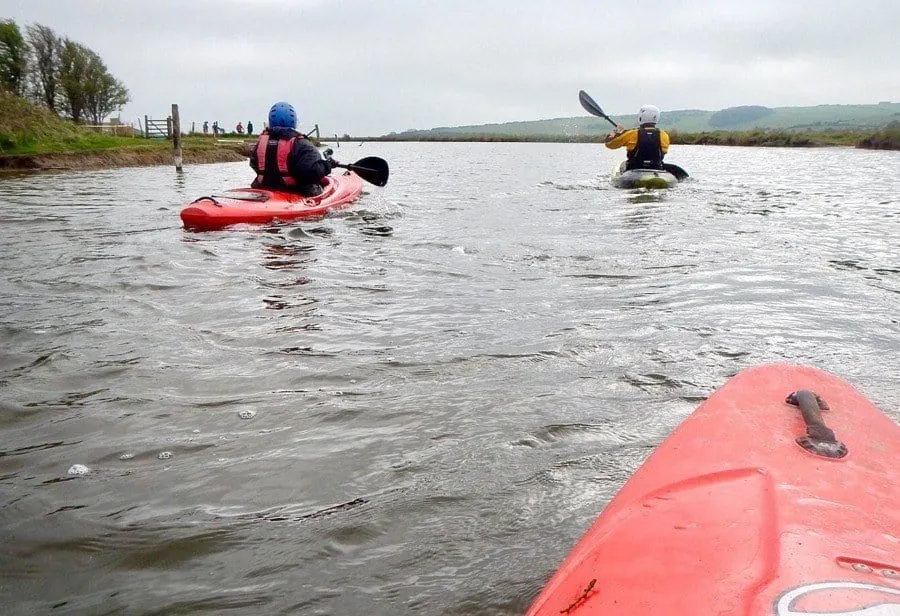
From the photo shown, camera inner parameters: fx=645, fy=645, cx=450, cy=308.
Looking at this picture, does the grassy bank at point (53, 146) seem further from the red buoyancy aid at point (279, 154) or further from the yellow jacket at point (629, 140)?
the yellow jacket at point (629, 140)

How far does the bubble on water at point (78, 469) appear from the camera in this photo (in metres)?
2.67

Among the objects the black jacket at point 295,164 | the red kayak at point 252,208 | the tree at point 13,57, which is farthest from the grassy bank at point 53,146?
the red kayak at point 252,208

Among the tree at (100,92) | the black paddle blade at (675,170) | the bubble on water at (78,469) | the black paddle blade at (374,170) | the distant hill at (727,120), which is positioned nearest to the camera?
the bubble on water at (78,469)

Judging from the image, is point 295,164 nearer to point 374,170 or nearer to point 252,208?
point 252,208

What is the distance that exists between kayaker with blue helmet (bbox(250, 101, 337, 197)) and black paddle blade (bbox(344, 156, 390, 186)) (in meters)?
2.55

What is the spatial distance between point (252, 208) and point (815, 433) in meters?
8.17

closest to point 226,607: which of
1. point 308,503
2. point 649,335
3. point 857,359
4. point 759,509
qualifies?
point 308,503

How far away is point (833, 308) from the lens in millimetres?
5238

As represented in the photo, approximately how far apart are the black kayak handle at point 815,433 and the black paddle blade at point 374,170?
35.8ft

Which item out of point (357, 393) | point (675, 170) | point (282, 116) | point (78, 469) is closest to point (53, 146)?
point (282, 116)

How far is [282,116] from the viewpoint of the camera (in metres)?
9.24

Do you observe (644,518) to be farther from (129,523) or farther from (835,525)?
(129,523)

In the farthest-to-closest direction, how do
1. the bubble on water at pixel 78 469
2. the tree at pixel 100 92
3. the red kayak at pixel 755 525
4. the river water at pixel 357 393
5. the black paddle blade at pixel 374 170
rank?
the tree at pixel 100 92 → the black paddle blade at pixel 374 170 → the bubble on water at pixel 78 469 → the river water at pixel 357 393 → the red kayak at pixel 755 525

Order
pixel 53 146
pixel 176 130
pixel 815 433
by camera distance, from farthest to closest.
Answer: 1. pixel 53 146
2. pixel 176 130
3. pixel 815 433
